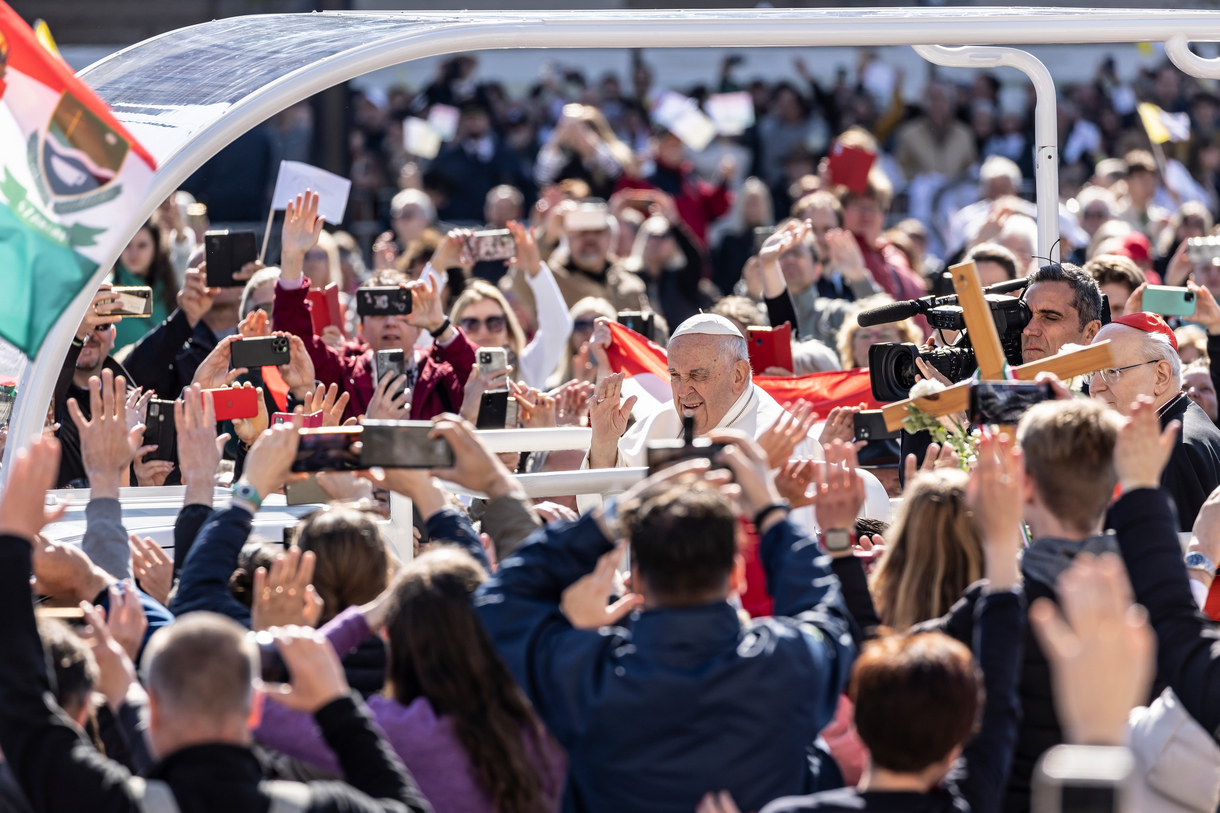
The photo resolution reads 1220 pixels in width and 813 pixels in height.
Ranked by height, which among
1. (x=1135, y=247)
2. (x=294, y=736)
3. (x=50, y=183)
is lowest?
(x=294, y=736)

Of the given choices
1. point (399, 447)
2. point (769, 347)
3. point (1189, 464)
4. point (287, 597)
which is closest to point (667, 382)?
point (769, 347)

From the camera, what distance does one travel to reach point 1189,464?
15.1 feet

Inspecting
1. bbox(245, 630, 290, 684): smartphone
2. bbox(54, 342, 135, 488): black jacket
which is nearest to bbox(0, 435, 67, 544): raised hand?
bbox(245, 630, 290, 684): smartphone

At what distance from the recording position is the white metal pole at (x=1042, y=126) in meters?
5.36

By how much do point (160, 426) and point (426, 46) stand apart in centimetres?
146

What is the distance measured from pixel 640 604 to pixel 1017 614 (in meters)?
0.68

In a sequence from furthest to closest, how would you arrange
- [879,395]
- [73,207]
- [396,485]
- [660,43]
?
[660,43] → [879,395] → [73,207] → [396,485]

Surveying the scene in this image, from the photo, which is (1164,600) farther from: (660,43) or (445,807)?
(660,43)

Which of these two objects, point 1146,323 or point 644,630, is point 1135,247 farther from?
point 644,630

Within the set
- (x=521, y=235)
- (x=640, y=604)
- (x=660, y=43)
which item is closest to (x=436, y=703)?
(x=640, y=604)

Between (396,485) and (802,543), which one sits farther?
(396,485)

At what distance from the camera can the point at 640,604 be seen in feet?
9.50

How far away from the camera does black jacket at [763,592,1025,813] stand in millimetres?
2459

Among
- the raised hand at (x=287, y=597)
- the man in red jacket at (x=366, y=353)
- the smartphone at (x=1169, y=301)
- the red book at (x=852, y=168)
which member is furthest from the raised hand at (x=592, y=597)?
the red book at (x=852, y=168)
